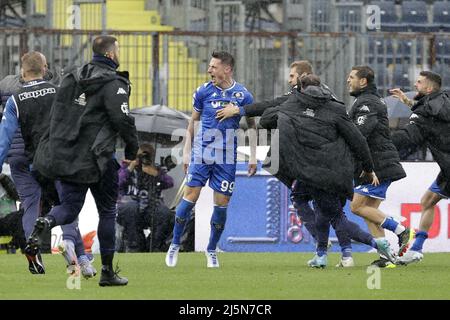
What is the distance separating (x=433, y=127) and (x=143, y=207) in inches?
225

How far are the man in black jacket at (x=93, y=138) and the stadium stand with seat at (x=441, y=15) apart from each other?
16415 mm

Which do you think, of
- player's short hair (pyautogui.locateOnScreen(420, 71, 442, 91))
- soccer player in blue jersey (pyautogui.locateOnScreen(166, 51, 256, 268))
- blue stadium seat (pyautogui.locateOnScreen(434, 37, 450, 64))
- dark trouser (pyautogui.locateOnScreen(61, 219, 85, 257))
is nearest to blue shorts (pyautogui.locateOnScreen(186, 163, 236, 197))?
soccer player in blue jersey (pyautogui.locateOnScreen(166, 51, 256, 268))

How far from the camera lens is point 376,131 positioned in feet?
49.4

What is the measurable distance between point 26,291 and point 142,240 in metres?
8.01

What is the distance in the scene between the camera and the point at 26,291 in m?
12.0

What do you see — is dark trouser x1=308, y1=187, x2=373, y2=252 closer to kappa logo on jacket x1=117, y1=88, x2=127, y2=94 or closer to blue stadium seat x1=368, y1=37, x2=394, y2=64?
kappa logo on jacket x1=117, y1=88, x2=127, y2=94

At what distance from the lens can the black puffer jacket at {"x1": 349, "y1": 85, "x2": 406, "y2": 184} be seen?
14.9 metres

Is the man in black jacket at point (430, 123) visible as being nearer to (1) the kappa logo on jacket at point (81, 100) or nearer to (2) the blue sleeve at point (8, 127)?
(2) the blue sleeve at point (8, 127)

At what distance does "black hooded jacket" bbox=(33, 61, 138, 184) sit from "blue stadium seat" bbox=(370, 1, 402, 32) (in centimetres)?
1614

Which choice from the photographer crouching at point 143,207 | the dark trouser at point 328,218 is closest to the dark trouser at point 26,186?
the dark trouser at point 328,218

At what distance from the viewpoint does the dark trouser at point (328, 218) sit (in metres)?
14.4

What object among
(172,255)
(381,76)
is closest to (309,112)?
(172,255)
